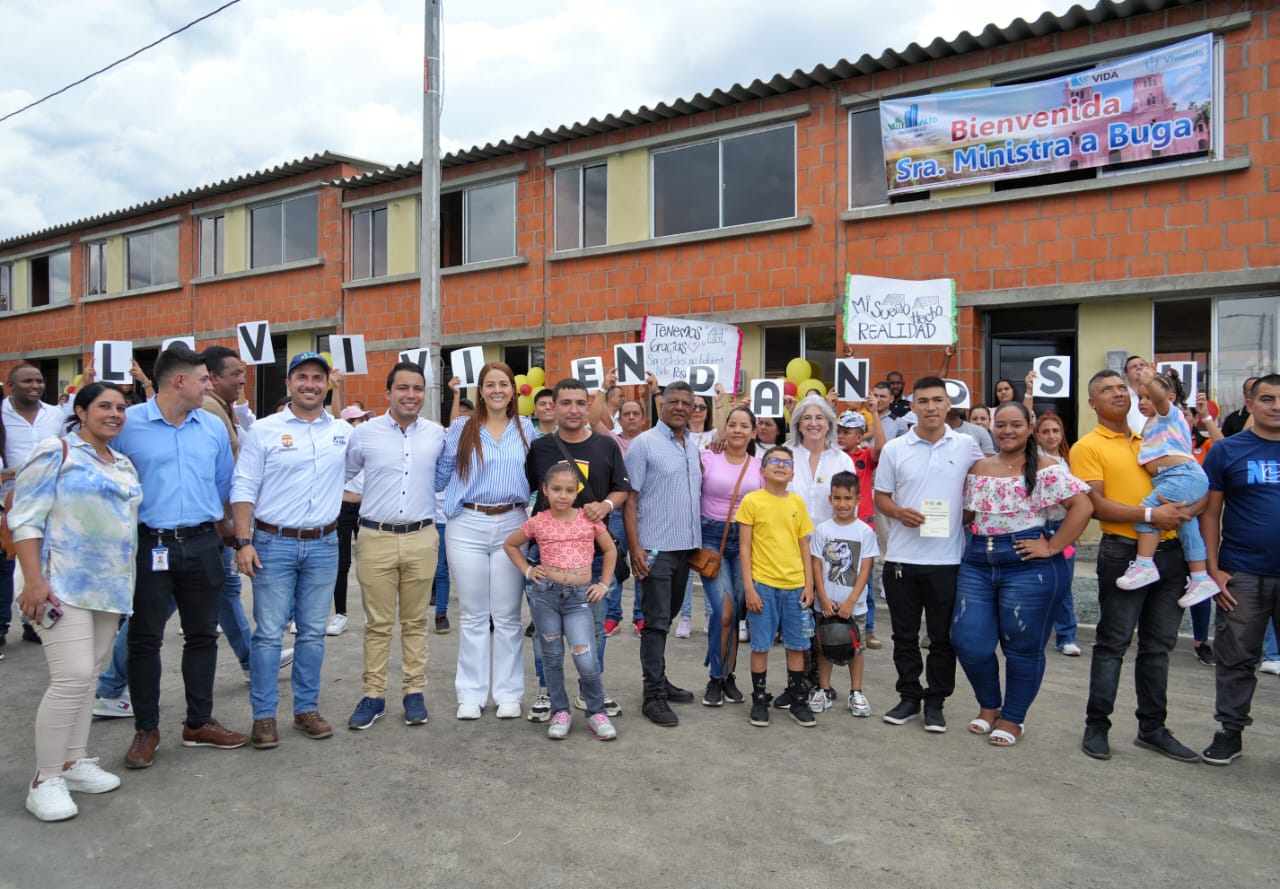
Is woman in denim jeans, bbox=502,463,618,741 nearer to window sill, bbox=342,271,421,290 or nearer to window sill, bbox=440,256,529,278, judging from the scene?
window sill, bbox=440,256,529,278

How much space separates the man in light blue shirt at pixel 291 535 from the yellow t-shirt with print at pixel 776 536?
2.34 meters

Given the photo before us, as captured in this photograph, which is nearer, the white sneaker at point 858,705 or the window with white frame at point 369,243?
the white sneaker at point 858,705

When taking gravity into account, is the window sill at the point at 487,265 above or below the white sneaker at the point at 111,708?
above

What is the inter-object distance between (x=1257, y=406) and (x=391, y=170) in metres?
14.6

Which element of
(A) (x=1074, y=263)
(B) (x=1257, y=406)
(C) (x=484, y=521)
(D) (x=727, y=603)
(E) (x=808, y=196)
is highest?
(E) (x=808, y=196)

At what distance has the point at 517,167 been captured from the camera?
49.7 ft

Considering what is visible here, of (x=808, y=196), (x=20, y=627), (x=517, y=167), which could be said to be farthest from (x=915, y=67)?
(x=20, y=627)

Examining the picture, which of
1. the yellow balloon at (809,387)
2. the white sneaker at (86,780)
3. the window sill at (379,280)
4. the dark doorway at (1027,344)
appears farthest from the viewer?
the window sill at (379,280)

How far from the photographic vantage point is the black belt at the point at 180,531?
4543 mm

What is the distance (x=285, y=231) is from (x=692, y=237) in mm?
9870

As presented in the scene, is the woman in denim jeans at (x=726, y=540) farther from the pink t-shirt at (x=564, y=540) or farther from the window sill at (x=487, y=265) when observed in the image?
the window sill at (x=487, y=265)

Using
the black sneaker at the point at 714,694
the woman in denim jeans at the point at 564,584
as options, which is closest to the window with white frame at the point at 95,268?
the woman in denim jeans at the point at 564,584

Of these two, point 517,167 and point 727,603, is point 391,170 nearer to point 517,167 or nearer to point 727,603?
point 517,167

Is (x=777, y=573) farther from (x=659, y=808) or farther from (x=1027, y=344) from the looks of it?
(x=1027, y=344)
